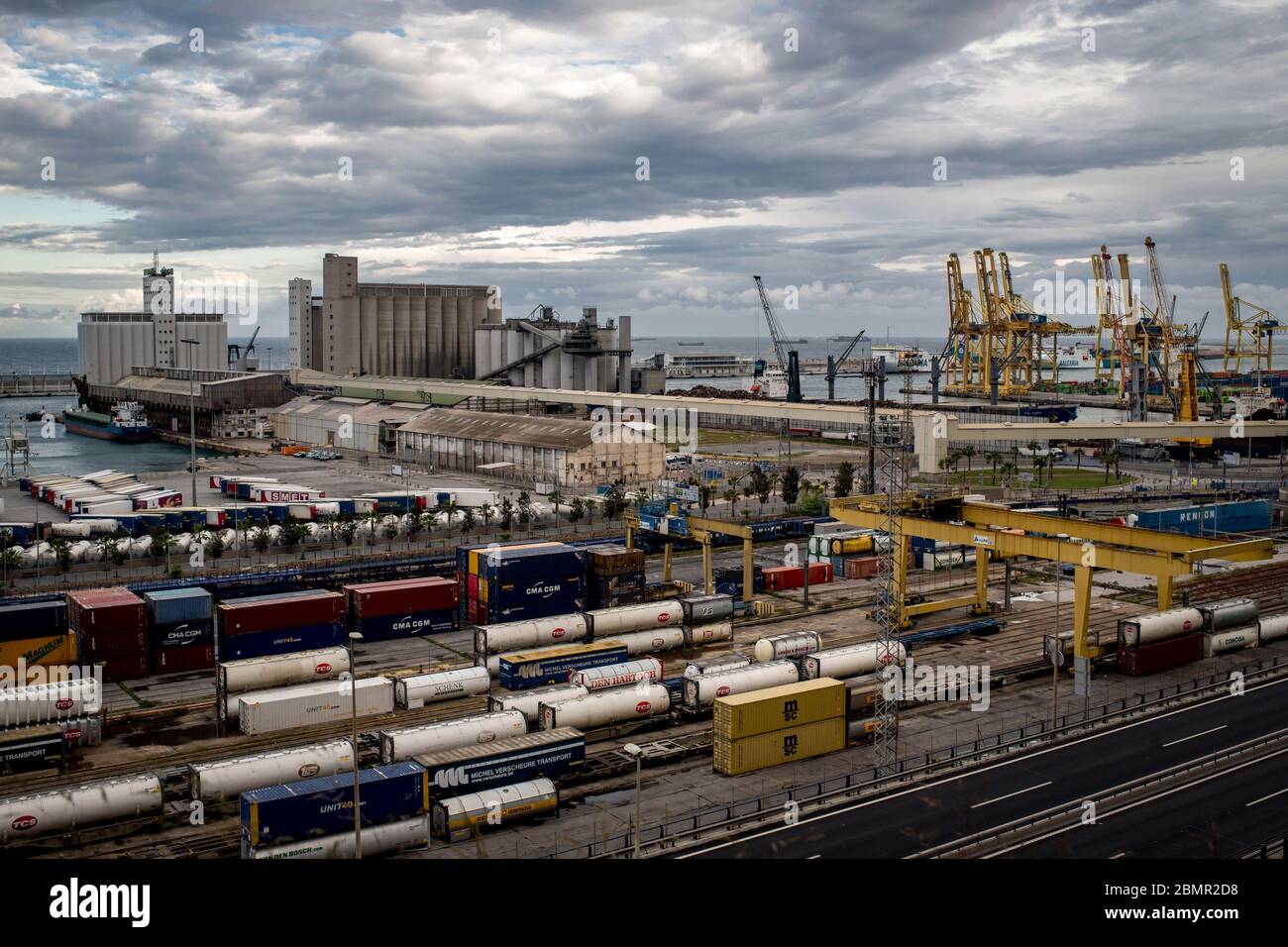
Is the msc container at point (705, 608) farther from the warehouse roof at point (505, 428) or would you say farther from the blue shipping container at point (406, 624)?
the warehouse roof at point (505, 428)

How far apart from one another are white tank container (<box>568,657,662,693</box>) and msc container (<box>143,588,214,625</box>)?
14963mm

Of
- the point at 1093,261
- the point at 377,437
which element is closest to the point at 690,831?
the point at 377,437

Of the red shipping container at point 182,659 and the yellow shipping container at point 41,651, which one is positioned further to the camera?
the red shipping container at point 182,659

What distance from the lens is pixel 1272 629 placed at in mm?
45188

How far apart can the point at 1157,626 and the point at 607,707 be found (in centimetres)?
2146

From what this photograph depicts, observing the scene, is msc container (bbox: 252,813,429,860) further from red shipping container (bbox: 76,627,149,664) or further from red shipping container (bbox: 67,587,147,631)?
red shipping container (bbox: 67,587,147,631)

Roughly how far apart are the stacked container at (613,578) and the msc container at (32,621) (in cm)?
2088

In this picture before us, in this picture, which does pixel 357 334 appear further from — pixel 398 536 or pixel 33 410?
pixel 398 536

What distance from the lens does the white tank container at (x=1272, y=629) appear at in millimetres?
44875

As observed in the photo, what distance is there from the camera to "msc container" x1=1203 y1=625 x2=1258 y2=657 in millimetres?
43281

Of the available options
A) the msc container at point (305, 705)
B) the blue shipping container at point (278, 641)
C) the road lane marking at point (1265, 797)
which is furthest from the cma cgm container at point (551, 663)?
the road lane marking at point (1265, 797)

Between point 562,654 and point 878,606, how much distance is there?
11.5 meters

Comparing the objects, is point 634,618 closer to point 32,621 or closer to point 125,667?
point 125,667

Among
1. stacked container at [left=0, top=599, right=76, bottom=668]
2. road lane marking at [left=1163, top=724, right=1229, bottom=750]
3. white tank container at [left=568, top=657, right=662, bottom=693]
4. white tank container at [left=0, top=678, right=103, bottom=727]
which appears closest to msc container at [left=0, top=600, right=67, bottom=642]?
stacked container at [left=0, top=599, right=76, bottom=668]
